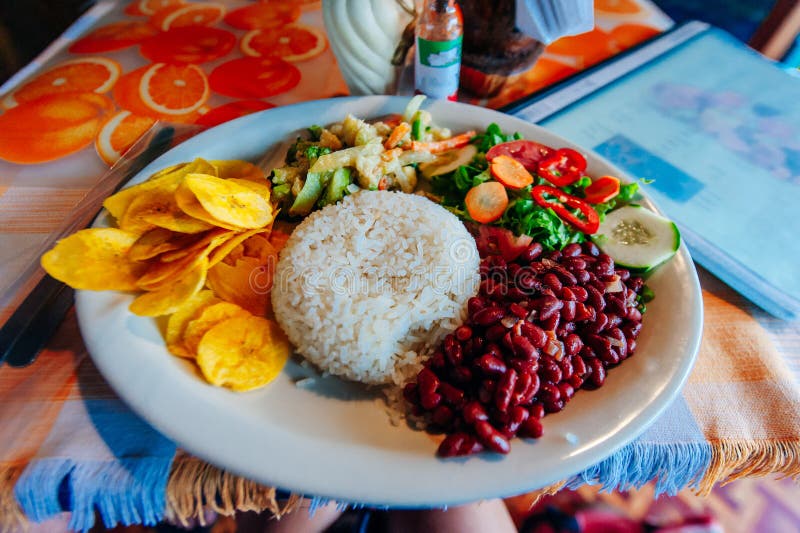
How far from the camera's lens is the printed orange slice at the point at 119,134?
2.01 metres

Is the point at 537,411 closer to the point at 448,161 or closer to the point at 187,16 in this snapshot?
the point at 448,161

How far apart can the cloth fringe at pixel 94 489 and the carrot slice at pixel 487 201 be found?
1.27m

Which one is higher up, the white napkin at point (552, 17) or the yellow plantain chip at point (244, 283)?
the white napkin at point (552, 17)

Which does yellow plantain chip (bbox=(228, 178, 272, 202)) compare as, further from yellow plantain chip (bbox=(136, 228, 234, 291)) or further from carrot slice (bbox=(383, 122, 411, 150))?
carrot slice (bbox=(383, 122, 411, 150))

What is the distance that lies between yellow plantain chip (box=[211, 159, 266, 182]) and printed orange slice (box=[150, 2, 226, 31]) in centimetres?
148

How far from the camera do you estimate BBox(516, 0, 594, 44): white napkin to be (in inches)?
77.7

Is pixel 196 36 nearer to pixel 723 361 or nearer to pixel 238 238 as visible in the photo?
pixel 238 238

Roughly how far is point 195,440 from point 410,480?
507 mm

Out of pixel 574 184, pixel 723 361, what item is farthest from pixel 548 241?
pixel 723 361

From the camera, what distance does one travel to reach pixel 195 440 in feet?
3.55

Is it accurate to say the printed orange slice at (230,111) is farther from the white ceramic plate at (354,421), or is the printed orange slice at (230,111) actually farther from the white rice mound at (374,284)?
the white ceramic plate at (354,421)

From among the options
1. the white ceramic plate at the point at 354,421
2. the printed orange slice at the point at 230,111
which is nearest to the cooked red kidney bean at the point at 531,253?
the white ceramic plate at the point at 354,421

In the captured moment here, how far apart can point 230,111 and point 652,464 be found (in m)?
2.21

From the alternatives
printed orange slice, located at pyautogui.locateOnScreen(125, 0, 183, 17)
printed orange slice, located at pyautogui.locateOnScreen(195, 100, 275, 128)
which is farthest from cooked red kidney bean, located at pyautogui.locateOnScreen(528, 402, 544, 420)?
printed orange slice, located at pyautogui.locateOnScreen(125, 0, 183, 17)
